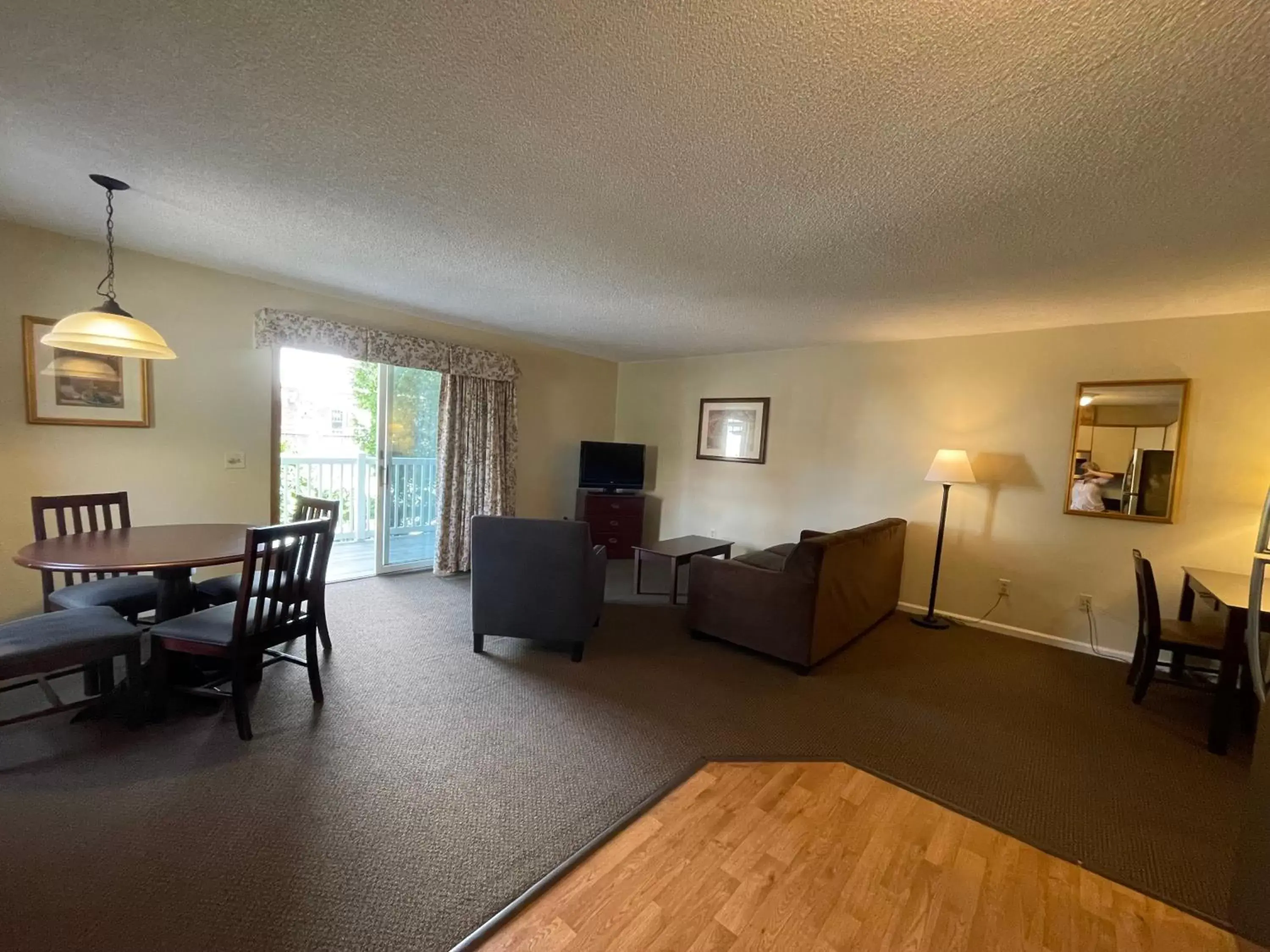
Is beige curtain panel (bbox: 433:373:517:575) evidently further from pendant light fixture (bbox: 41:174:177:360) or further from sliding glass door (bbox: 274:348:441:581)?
pendant light fixture (bbox: 41:174:177:360)

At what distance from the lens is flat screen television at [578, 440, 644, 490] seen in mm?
5457

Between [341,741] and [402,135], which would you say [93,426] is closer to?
[341,741]

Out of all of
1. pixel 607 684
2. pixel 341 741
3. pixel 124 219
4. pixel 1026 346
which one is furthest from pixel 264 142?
pixel 1026 346

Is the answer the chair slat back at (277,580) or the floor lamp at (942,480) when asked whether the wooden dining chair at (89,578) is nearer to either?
the chair slat back at (277,580)

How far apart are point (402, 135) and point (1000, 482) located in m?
4.23

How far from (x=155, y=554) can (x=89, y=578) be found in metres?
1.21

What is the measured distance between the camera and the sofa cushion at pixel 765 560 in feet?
11.1

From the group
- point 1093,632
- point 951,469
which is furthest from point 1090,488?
point 1093,632

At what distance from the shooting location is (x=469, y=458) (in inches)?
183

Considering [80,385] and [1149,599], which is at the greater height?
[80,385]

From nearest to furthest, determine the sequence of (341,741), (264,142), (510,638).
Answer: (264,142) → (341,741) → (510,638)

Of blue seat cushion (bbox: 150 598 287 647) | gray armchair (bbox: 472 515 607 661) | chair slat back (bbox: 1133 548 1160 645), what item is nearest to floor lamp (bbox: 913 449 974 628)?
chair slat back (bbox: 1133 548 1160 645)

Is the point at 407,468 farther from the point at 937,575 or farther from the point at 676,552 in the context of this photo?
the point at 937,575

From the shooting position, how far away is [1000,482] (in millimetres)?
3721
